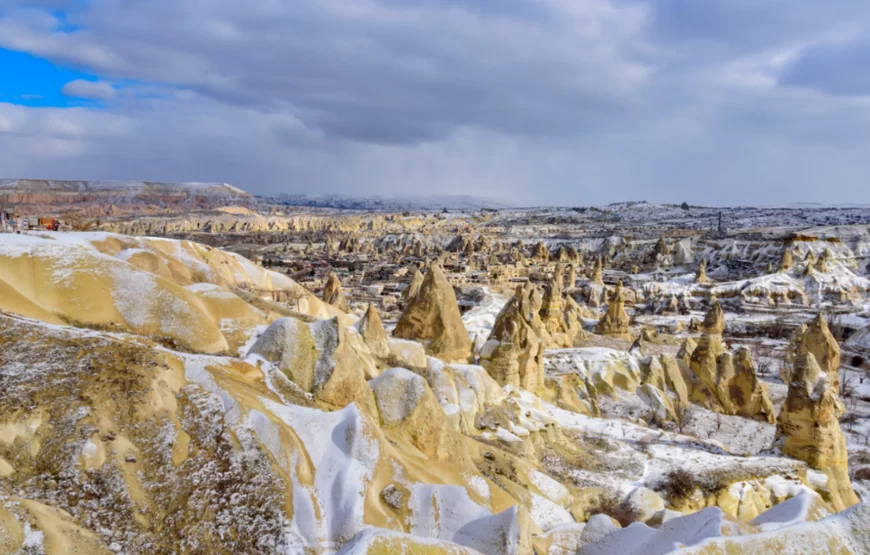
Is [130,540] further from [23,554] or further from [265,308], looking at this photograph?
[265,308]

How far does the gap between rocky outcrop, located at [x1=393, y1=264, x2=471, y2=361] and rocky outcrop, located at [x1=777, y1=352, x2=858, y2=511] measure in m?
13.4

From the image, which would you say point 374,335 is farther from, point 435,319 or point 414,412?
point 414,412

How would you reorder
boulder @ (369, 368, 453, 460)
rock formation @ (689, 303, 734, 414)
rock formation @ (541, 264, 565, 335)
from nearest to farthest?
boulder @ (369, 368, 453, 460) < rock formation @ (689, 303, 734, 414) < rock formation @ (541, 264, 565, 335)

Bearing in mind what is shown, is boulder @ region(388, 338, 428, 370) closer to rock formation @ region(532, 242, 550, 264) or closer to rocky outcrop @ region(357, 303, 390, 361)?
rocky outcrop @ region(357, 303, 390, 361)

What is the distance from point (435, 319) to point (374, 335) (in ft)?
18.9

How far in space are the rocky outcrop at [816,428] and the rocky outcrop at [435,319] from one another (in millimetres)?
13386

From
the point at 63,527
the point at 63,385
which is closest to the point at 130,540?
the point at 63,527

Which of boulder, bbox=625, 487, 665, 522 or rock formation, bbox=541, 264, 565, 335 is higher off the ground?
rock formation, bbox=541, 264, 565, 335

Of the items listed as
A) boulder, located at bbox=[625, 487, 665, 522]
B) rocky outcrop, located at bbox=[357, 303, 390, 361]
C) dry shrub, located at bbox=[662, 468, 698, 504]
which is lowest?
dry shrub, located at bbox=[662, 468, 698, 504]

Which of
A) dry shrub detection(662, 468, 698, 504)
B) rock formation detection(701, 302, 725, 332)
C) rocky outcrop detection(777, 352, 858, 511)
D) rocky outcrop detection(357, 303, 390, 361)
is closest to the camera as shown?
dry shrub detection(662, 468, 698, 504)

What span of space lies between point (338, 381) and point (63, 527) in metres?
5.78

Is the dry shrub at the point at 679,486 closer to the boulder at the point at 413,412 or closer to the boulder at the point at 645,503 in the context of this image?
the boulder at the point at 645,503

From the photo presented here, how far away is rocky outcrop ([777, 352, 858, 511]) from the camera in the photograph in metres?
20.2

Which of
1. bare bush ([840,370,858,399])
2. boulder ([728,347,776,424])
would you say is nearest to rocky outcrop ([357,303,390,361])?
boulder ([728,347,776,424])
